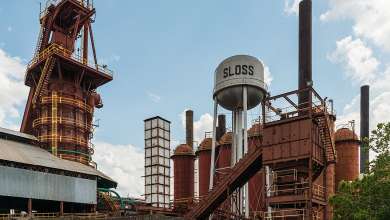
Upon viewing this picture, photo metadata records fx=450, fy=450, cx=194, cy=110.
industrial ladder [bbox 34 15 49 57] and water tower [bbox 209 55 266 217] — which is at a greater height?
industrial ladder [bbox 34 15 49 57]

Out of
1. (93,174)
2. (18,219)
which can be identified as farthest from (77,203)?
(18,219)

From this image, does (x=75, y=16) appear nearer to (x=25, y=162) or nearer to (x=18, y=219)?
(x=25, y=162)

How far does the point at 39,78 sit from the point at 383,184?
154ft

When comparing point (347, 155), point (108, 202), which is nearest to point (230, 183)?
point (347, 155)

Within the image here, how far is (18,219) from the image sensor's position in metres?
37.5

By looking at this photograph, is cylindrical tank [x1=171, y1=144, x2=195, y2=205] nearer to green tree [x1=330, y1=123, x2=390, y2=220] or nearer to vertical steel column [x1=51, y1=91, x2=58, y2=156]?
vertical steel column [x1=51, y1=91, x2=58, y2=156]

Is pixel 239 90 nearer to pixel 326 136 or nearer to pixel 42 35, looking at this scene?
pixel 326 136

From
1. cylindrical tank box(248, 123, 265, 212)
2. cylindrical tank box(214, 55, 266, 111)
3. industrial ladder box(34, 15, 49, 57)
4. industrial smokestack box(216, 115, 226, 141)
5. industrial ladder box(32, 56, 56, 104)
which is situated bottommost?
cylindrical tank box(248, 123, 265, 212)

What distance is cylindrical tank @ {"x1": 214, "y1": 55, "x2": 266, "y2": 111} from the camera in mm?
37344

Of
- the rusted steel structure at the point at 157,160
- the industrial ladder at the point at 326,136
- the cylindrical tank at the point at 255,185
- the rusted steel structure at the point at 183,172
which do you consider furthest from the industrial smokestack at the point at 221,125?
the industrial ladder at the point at 326,136

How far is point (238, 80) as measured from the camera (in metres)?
37.2

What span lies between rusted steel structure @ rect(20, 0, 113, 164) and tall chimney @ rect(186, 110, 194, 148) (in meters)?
15.1

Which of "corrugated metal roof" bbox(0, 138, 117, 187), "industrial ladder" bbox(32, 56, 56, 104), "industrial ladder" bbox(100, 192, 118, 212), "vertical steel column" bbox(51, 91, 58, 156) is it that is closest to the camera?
"corrugated metal roof" bbox(0, 138, 117, 187)

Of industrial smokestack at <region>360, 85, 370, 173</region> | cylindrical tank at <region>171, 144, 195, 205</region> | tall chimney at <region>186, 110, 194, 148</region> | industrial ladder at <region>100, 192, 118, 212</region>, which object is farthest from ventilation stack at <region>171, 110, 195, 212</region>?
industrial smokestack at <region>360, 85, 370, 173</region>
